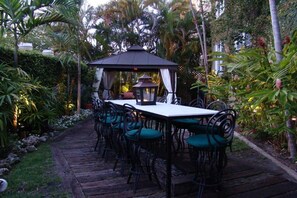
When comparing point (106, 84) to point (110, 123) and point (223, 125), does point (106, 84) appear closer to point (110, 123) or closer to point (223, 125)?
point (110, 123)

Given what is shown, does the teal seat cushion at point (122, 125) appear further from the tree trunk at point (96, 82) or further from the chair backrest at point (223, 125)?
the tree trunk at point (96, 82)

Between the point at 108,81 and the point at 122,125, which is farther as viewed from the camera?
the point at 108,81

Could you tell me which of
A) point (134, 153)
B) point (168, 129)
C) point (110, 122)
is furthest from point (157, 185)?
point (110, 122)

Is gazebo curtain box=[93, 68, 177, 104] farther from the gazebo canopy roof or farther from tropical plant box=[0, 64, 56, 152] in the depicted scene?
tropical plant box=[0, 64, 56, 152]

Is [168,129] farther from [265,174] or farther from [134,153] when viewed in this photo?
[265,174]

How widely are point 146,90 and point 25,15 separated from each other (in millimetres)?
3393

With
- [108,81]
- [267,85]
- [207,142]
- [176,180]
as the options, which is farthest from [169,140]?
[108,81]

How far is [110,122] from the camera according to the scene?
168 inches

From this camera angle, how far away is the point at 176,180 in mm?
3186

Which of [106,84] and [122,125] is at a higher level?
[106,84]

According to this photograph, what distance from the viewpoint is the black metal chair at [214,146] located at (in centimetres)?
285

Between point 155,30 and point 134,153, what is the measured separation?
11.0 meters

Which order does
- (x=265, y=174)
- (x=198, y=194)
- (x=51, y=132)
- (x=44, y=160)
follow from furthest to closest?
(x=51, y=132) < (x=44, y=160) < (x=265, y=174) < (x=198, y=194)

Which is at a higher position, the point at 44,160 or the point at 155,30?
the point at 155,30
